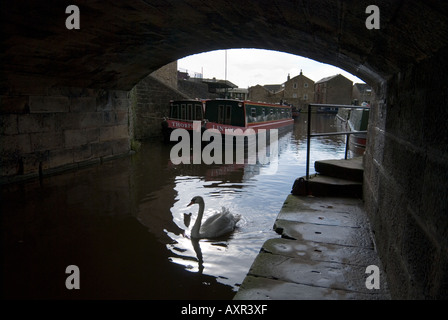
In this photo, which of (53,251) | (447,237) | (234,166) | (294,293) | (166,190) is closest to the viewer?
(447,237)

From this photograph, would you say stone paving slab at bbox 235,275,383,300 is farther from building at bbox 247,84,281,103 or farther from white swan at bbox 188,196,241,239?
building at bbox 247,84,281,103

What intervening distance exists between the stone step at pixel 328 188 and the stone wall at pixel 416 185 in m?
1.65

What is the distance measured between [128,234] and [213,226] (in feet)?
4.06

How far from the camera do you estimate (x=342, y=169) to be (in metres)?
4.88

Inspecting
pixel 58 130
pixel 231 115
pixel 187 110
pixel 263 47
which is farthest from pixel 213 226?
pixel 187 110

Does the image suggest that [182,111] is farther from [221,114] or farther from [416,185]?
[416,185]

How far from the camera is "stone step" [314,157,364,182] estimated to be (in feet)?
15.5

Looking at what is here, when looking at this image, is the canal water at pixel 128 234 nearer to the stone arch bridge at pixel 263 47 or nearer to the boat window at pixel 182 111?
the stone arch bridge at pixel 263 47

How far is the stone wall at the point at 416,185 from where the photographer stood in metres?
1.53

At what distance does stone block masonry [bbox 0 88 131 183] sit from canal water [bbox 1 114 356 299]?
18.3 inches
